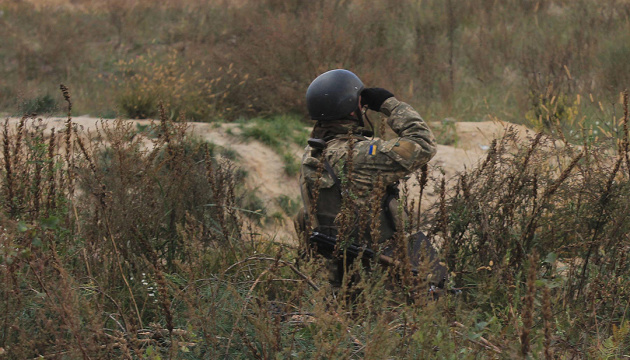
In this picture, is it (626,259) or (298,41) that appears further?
(298,41)

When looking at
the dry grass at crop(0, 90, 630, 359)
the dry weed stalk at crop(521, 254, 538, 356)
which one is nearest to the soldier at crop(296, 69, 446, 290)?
the dry grass at crop(0, 90, 630, 359)

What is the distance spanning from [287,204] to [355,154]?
11.7 feet

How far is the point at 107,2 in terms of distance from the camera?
15.2 metres

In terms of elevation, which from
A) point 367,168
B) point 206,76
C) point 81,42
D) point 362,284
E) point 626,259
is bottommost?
point 626,259

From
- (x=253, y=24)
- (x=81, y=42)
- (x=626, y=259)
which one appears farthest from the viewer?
(x=81, y=42)

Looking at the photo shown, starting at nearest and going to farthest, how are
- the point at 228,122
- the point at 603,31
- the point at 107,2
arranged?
1. the point at 228,122
2. the point at 603,31
3. the point at 107,2

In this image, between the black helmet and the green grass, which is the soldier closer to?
the black helmet

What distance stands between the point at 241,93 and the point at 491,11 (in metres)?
6.78

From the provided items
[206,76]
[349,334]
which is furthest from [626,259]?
[206,76]

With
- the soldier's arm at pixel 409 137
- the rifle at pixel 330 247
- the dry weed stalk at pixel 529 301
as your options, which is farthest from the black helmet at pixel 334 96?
the dry weed stalk at pixel 529 301

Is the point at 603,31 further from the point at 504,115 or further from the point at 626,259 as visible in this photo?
the point at 626,259

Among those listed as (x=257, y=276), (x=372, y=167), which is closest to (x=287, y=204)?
(x=372, y=167)

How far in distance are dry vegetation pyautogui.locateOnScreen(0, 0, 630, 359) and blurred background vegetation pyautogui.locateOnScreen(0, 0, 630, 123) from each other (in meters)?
0.05

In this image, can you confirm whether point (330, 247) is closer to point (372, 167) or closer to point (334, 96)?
point (372, 167)
